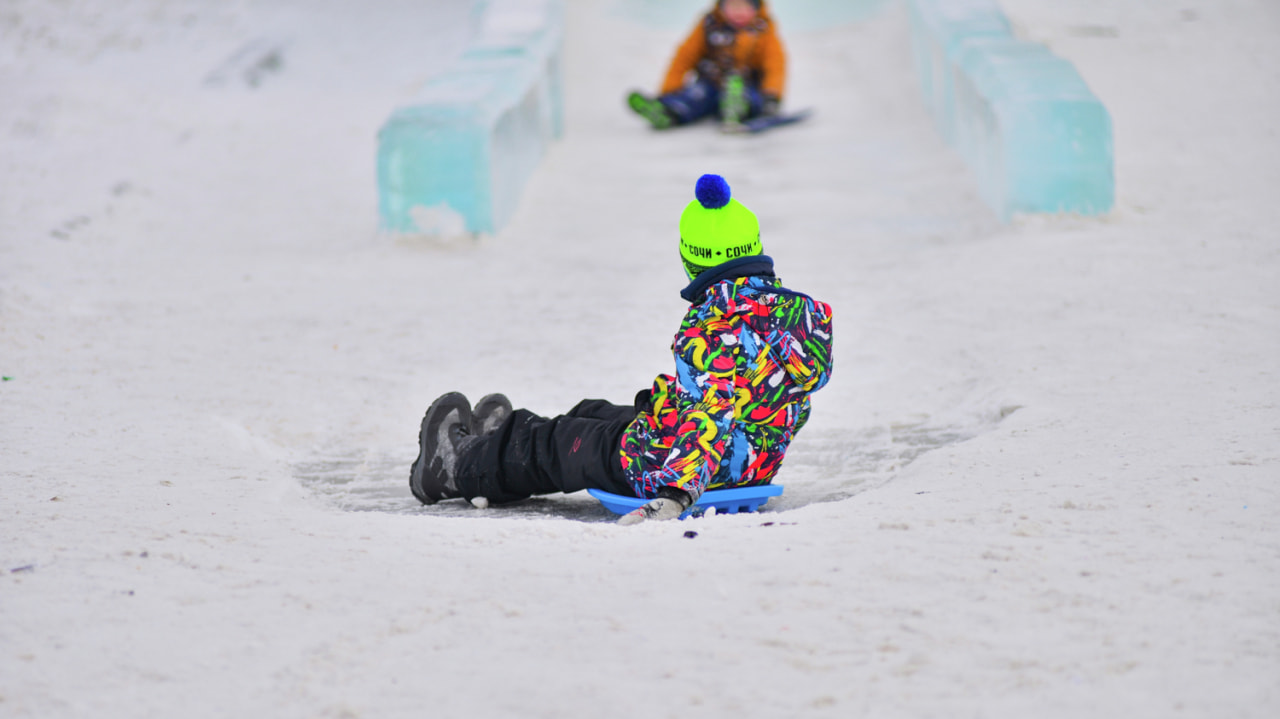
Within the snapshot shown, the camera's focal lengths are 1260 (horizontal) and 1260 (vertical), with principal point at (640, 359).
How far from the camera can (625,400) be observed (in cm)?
420

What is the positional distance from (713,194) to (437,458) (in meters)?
1.02

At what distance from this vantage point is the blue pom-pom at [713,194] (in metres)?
3.06

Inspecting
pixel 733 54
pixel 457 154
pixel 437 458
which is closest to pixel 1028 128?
pixel 457 154

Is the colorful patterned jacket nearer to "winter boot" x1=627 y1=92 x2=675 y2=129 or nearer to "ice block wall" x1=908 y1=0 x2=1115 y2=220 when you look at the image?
"ice block wall" x1=908 y1=0 x2=1115 y2=220

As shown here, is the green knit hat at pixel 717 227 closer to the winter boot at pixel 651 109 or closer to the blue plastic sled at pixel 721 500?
the blue plastic sled at pixel 721 500

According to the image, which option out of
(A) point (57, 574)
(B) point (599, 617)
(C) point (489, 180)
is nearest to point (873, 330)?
(C) point (489, 180)

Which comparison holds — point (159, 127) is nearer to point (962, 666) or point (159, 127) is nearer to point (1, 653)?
point (1, 653)

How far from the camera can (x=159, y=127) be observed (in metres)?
8.73

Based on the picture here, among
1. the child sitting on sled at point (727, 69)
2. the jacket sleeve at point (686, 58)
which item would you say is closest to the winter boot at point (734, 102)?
the child sitting on sled at point (727, 69)

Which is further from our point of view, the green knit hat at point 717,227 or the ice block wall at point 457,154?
the ice block wall at point 457,154

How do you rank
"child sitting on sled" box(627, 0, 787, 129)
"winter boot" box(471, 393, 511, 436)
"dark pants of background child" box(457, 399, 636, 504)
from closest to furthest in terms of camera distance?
"dark pants of background child" box(457, 399, 636, 504) → "winter boot" box(471, 393, 511, 436) → "child sitting on sled" box(627, 0, 787, 129)

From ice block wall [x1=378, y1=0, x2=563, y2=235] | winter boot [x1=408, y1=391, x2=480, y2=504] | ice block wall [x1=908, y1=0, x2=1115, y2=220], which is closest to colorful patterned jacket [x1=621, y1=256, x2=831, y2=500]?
winter boot [x1=408, y1=391, x2=480, y2=504]

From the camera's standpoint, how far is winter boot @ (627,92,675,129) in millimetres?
8406

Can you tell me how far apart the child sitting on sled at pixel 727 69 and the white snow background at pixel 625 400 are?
25 cm
